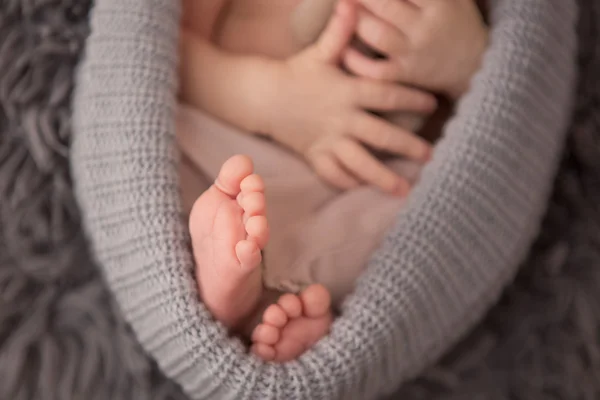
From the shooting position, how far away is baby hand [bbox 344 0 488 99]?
74 cm

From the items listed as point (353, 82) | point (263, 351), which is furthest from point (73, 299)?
point (353, 82)

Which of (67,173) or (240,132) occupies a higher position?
(240,132)

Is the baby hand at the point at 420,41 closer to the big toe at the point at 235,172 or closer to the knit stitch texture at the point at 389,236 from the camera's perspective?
the knit stitch texture at the point at 389,236

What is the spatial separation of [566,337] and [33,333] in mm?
615

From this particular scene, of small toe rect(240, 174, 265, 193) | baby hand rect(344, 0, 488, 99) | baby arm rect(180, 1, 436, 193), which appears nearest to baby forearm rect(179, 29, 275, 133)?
baby arm rect(180, 1, 436, 193)

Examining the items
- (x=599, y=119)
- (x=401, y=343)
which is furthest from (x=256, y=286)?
(x=599, y=119)

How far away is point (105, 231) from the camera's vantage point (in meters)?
0.71

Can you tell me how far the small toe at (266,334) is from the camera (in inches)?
24.4

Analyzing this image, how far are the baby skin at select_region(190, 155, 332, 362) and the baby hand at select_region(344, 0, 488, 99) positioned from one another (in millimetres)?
252

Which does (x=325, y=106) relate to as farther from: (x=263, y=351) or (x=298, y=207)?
(x=263, y=351)

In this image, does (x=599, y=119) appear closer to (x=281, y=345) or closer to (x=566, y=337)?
(x=566, y=337)

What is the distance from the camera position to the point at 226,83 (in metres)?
0.76

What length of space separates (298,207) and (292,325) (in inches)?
5.7

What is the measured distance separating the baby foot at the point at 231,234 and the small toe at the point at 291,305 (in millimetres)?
29
